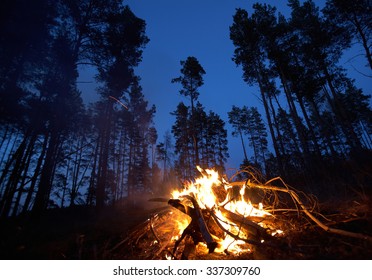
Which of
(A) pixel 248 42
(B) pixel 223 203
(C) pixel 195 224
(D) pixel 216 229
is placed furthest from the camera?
(A) pixel 248 42

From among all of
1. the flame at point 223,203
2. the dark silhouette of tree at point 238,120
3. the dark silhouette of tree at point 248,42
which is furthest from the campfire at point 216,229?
the dark silhouette of tree at point 238,120

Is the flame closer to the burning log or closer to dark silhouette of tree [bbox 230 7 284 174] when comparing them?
the burning log

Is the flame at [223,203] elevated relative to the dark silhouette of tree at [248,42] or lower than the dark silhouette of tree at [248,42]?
lower

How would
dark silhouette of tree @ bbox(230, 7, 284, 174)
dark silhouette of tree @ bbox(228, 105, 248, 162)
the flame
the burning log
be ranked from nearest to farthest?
the burning log
the flame
dark silhouette of tree @ bbox(230, 7, 284, 174)
dark silhouette of tree @ bbox(228, 105, 248, 162)

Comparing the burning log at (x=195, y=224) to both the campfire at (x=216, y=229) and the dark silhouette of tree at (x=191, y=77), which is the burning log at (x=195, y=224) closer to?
the campfire at (x=216, y=229)

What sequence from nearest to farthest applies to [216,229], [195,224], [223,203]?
[195,224] < [216,229] < [223,203]

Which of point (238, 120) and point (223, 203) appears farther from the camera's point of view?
point (238, 120)

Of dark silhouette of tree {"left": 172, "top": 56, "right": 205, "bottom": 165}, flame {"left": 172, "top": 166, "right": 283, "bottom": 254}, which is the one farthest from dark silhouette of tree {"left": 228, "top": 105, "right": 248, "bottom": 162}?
flame {"left": 172, "top": 166, "right": 283, "bottom": 254}

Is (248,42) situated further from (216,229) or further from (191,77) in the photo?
(216,229)

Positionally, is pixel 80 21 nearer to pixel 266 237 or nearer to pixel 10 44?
pixel 10 44

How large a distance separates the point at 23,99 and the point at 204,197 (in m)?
14.3

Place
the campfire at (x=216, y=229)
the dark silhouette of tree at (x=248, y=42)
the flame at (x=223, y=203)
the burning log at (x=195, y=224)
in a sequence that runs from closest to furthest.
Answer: the campfire at (x=216, y=229)
the burning log at (x=195, y=224)
the flame at (x=223, y=203)
the dark silhouette of tree at (x=248, y=42)

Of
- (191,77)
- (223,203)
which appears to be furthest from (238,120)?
(223,203)

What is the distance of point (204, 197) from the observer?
520cm
